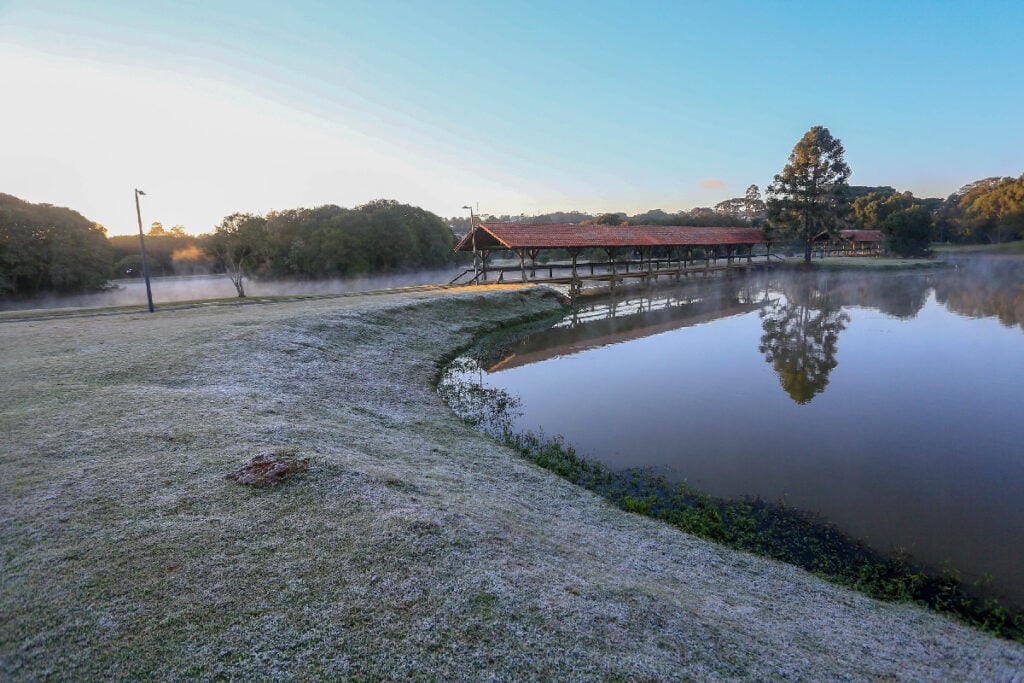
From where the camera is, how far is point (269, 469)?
185 inches

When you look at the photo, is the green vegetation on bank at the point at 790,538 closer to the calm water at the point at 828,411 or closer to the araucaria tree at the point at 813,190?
the calm water at the point at 828,411

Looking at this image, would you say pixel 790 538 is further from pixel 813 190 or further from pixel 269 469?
pixel 813 190

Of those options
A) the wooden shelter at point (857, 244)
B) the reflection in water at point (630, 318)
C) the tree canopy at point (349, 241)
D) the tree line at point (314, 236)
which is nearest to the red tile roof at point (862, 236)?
the wooden shelter at point (857, 244)

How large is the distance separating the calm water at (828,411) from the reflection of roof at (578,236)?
30.2 feet

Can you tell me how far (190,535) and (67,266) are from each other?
110ft

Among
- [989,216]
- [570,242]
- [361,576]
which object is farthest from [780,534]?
[989,216]

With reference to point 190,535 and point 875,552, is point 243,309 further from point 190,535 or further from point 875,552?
point 875,552

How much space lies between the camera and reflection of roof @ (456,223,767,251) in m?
27.0

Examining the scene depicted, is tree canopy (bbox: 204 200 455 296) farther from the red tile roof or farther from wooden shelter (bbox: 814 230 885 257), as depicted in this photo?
the red tile roof

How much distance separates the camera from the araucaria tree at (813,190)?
42.4m

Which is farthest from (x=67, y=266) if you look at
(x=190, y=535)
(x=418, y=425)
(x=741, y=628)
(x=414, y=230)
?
(x=741, y=628)

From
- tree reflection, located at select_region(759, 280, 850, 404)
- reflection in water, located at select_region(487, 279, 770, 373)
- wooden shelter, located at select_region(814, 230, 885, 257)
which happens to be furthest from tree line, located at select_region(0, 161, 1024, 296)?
tree reflection, located at select_region(759, 280, 850, 404)

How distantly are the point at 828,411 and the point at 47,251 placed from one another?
37.7 meters

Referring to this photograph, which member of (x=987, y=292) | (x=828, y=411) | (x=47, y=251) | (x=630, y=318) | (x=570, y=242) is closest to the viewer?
(x=828, y=411)
